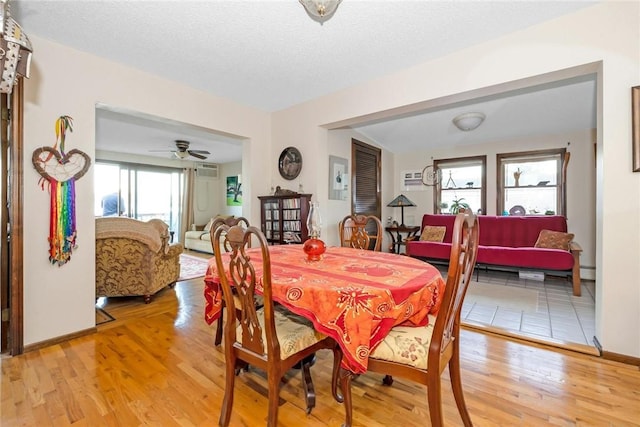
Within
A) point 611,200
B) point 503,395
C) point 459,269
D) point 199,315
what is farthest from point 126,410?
point 611,200

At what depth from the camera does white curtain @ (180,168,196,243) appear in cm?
731

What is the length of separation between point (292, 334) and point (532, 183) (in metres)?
4.81

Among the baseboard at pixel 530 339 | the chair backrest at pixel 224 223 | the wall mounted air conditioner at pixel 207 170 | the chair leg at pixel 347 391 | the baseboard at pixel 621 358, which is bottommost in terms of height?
the baseboard at pixel 530 339

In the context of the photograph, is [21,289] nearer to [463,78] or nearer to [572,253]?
[463,78]

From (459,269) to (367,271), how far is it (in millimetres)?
577

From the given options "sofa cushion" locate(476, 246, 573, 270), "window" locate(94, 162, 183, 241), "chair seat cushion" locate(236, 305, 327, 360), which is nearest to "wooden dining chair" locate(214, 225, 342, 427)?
"chair seat cushion" locate(236, 305, 327, 360)

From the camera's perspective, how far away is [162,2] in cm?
188

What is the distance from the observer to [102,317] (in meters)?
2.81

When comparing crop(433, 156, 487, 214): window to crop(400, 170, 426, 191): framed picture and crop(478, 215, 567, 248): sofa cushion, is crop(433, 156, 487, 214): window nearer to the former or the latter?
crop(400, 170, 426, 191): framed picture

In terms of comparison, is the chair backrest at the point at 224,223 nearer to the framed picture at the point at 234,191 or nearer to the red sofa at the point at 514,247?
the red sofa at the point at 514,247

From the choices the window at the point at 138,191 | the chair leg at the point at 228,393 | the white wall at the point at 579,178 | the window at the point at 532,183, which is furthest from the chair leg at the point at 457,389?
the window at the point at 138,191

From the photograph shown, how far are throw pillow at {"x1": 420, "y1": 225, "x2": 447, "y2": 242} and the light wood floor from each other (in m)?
2.46

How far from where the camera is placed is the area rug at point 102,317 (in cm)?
272

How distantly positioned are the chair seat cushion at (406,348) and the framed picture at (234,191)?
6.79 meters
